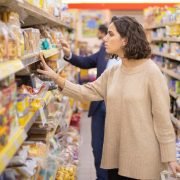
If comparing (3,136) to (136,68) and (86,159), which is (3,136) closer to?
(136,68)

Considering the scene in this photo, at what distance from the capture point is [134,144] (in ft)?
8.32

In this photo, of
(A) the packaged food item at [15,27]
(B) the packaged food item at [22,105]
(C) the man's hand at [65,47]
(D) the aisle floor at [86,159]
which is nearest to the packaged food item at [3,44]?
(A) the packaged food item at [15,27]

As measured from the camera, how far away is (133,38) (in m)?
2.56

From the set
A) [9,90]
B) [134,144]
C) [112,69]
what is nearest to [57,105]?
[112,69]

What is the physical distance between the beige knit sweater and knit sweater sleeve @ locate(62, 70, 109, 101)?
21 centimetres

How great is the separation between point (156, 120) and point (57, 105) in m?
1.80

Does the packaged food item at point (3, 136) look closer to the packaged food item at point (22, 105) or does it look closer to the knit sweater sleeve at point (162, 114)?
the packaged food item at point (22, 105)

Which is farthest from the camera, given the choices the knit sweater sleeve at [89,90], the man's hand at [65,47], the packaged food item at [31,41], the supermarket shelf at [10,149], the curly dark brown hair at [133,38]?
the man's hand at [65,47]

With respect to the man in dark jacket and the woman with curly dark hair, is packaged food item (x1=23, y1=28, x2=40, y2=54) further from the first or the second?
the man in dark jacket

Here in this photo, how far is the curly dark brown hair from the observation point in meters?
2.54

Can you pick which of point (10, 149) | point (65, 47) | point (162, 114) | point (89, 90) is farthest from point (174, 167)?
point (65, 47)

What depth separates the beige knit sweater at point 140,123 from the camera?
246cm

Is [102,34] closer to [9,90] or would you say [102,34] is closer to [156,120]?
[156,120]

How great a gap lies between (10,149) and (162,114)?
4.07 feet
